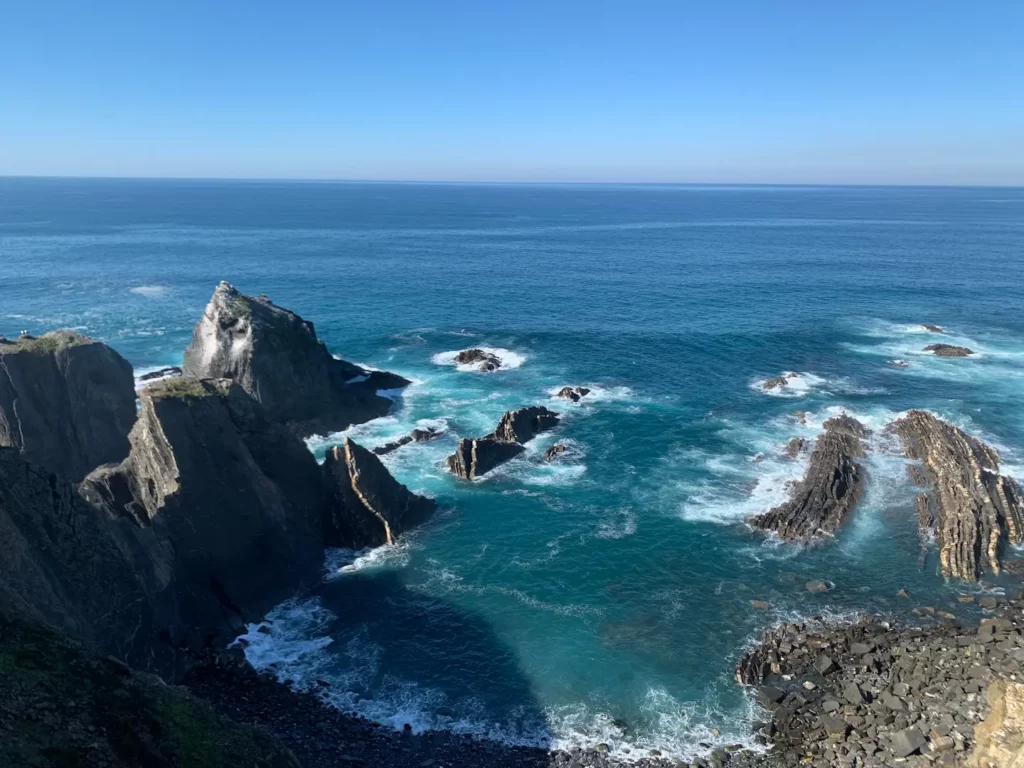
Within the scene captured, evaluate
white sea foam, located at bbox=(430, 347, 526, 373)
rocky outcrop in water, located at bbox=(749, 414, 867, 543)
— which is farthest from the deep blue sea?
rocky outcrop in water, located at bbox=(749, 414, 867, 543)

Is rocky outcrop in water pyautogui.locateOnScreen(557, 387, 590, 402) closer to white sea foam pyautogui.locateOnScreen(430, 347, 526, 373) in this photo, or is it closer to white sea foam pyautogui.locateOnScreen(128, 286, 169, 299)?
white sea foam pyautogui.locateOnScreen(430, 347, 526, 373)

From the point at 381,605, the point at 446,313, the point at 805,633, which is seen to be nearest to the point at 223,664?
the point at 381,605

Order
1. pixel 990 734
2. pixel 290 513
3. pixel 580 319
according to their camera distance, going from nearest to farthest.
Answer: pixel 990 734
pixel 290 513
pixel 580 319

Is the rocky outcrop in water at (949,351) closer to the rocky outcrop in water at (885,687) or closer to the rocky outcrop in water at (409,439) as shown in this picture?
the rocky outcrop in water at (885,687)

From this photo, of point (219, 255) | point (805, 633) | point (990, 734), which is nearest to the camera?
point (990, 734)

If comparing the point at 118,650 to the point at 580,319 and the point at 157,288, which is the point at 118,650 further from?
the point at 157,288

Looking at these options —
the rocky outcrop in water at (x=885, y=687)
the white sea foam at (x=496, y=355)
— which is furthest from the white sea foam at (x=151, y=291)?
the rocky outcrop in water at (x=885, y=687)
